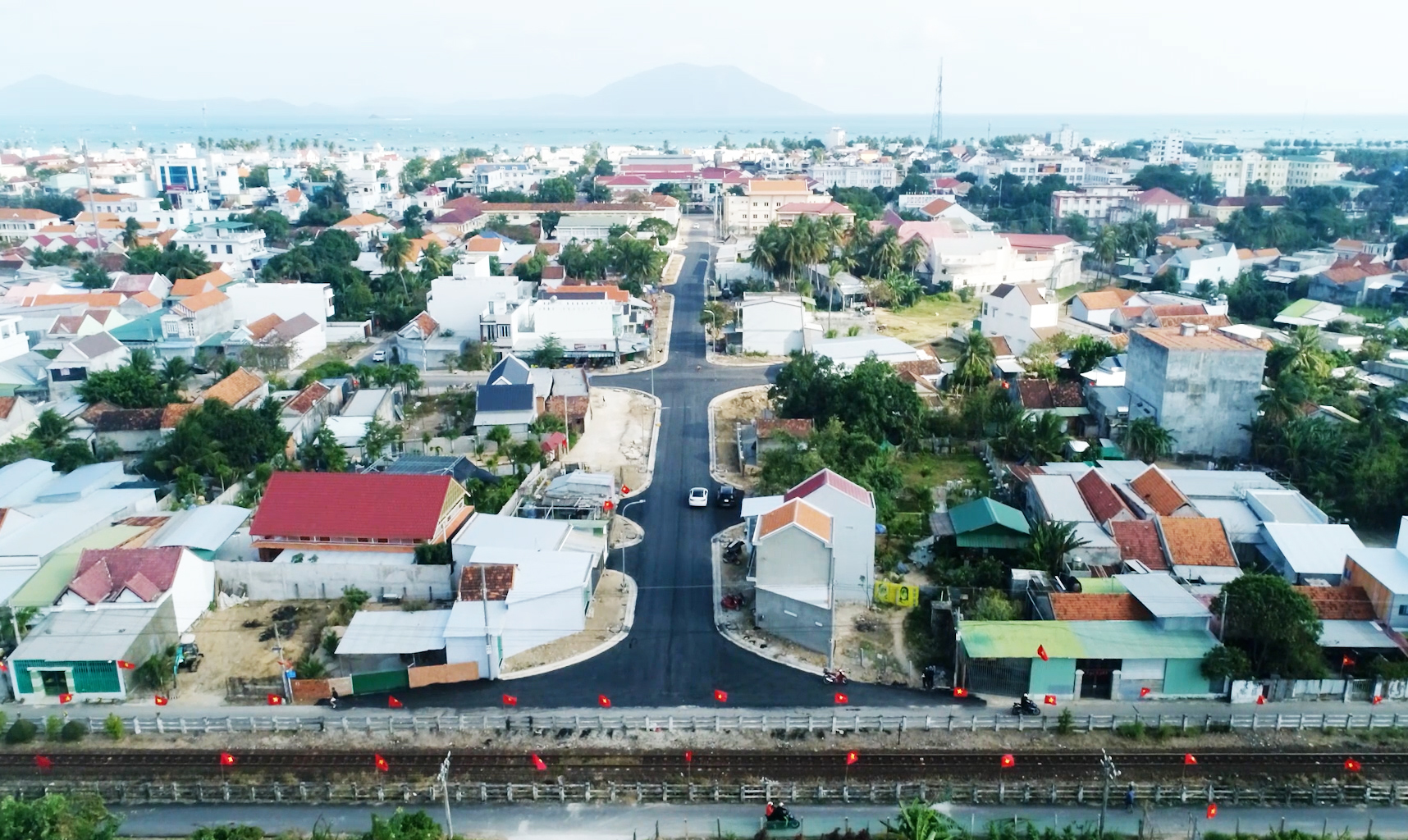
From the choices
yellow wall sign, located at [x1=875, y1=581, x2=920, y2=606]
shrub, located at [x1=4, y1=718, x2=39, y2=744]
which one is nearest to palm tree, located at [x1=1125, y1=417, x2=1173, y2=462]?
yellow wall sign, located at [x1=875, y1=581, x2=920, y2=606]

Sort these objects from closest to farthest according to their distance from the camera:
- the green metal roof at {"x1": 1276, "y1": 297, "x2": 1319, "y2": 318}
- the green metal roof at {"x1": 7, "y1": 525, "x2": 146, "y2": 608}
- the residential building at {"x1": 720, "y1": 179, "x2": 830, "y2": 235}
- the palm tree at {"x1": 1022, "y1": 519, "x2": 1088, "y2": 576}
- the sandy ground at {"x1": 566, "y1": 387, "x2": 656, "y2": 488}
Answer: the green metal roof at {"x1": 7, "y1": 525, "x2": 146, "y2": 608} → the palm tree at {"x1": 1022, "y1": 519, "x2": 1088, "y2": 576} → the sandy ground at {"x1": 566, "y1": 387, "x2": 656, "y2": 488} → the green metal roof at {"x1": 1276, "y1": 297, "x2": 1319, "y2": 318} → the residential building at {"x1": 720, "y1": 179, "x2": 830, "y2": 235}

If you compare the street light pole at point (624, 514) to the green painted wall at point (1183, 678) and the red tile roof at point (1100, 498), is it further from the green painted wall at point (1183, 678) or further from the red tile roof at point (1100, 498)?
the green painted wall at point (1183, 678)

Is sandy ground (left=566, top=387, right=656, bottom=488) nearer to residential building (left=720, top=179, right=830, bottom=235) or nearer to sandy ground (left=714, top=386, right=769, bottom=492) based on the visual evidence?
sandy ground (left=714, top=386, right=769, bottom=492)

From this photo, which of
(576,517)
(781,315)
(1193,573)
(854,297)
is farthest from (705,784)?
(854,297)

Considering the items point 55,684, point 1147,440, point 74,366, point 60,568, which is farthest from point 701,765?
point 74,366

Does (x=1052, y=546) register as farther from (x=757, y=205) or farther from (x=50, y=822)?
(x=757, y=205)

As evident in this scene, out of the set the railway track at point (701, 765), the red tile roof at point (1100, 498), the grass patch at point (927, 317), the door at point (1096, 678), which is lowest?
the railway track at point (701, 765)

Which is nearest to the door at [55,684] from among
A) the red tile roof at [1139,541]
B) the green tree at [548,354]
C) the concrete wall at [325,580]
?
the concrete wall at [325,580]
